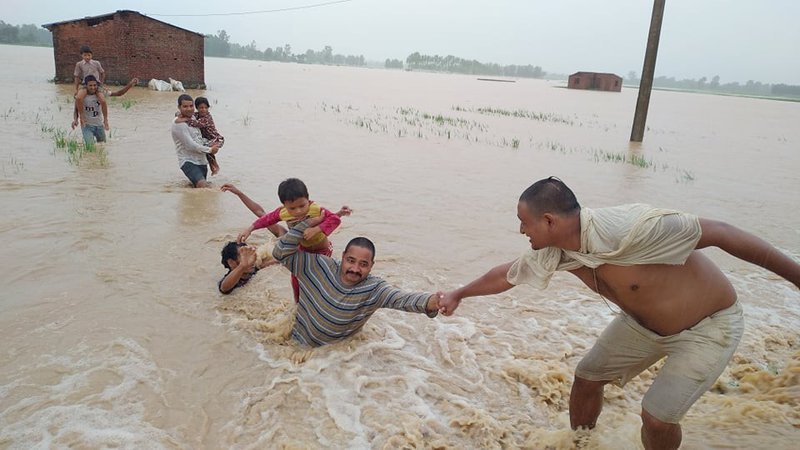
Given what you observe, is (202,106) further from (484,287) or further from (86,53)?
(484,287)

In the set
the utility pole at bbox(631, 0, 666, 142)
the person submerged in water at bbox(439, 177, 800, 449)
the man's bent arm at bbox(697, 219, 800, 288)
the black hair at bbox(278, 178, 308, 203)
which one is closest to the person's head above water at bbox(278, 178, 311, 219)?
the black hair at bbox(278, 178, 308, 203)

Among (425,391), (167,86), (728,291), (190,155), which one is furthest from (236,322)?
(167,86)

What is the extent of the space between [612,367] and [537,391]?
925 mm

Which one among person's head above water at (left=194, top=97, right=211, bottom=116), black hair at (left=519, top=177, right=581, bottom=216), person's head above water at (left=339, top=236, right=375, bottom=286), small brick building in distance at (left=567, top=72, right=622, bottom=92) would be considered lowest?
person's head above water at (left=339, top=236, right=375, bottom=286)

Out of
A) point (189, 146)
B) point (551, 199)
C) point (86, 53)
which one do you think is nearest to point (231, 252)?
point (551, 199)

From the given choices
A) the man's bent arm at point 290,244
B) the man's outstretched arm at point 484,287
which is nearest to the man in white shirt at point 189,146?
the man's bent arm at point 290,244

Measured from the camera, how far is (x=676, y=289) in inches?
90.4

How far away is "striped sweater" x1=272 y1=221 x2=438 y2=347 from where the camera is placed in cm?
348

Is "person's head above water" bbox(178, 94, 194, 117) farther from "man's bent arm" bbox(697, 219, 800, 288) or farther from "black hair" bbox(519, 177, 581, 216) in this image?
"man's bent arm" bbox(697, 219, 800, 288)

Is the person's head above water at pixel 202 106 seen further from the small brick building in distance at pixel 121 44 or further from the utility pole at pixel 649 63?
the small brick building in distance at pixel 121 44

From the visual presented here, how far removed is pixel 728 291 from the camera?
231 cm

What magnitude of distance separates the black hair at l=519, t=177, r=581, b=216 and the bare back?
1.09ft

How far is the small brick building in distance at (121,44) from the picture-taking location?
22.4 meters

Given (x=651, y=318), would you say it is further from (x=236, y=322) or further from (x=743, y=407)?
(x=236, y=322)
